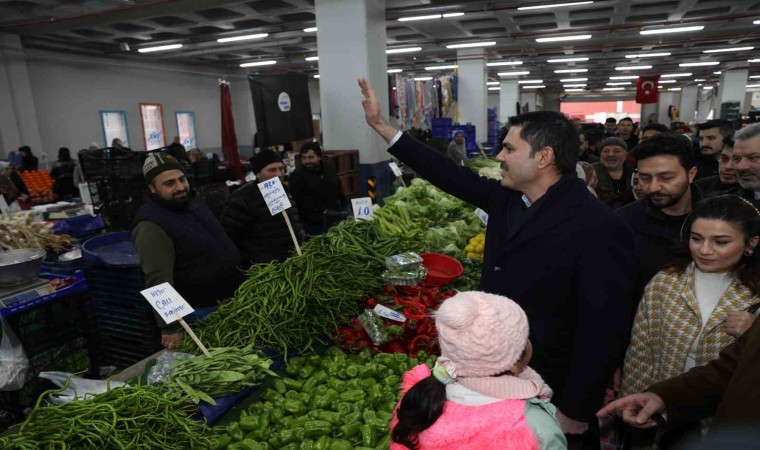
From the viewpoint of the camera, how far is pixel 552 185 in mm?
1919

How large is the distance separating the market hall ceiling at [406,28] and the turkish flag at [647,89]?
2.66 metres

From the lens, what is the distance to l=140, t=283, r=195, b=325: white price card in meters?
1.99

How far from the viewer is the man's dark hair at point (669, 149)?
2.35 m

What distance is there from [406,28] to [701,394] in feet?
37.9

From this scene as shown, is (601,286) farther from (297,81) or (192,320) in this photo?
(297,81)

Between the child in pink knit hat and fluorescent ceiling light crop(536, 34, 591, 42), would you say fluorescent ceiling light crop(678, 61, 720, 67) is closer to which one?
fluorescent ceiling light crop(536, 34, 591, 42)

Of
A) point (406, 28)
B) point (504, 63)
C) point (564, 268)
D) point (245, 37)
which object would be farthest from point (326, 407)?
point (504, 63)

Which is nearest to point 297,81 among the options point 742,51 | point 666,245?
point 666,245

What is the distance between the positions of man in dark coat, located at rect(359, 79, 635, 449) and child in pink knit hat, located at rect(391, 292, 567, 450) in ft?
2.06

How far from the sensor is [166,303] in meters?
2.05

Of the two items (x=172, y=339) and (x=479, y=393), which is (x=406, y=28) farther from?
(x=479, y=393)

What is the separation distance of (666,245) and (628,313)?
80 cm

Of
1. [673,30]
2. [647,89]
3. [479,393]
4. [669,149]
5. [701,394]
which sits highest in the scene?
[673,30]

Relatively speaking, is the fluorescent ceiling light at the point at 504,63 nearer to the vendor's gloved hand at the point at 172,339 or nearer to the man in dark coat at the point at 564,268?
the man in dark coat at the point at 564,268
